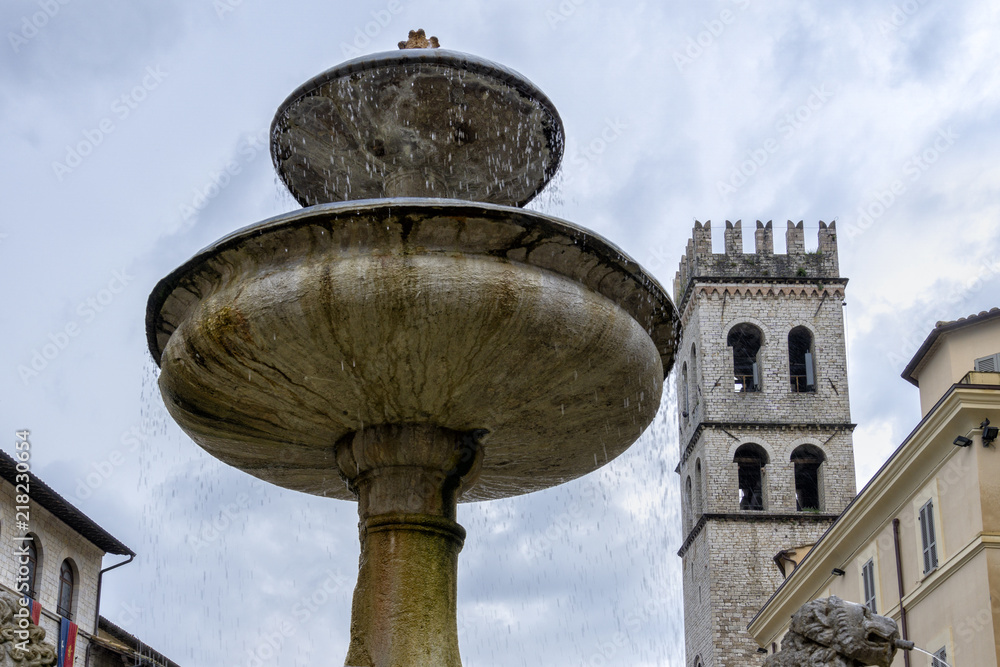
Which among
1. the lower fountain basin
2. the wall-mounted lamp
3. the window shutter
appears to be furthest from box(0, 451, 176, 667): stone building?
the lower fountain basin

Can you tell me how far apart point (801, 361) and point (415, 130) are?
46.7 meters

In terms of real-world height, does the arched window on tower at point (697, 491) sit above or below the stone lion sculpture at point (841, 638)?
above

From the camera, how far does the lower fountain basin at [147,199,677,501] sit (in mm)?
5398

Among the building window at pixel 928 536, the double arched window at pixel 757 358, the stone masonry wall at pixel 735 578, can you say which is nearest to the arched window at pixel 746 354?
the double arched window at pixel 757 358

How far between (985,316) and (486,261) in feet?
59.8

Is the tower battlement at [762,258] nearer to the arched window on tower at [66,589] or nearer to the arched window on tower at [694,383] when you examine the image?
the arched window on tower at [694,383]

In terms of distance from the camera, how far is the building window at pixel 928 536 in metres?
19.0

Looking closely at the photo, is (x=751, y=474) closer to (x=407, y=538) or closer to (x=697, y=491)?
(x=697, y=491)

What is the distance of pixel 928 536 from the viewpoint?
19234 millimetres

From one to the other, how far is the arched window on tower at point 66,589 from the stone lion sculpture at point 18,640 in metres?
21.3

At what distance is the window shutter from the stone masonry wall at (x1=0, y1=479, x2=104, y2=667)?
53.1ft

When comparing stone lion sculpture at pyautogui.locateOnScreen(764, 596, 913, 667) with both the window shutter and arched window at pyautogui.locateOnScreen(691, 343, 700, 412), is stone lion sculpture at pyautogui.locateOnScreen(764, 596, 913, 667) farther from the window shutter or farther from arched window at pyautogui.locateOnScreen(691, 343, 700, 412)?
arched window at pyautogui.locateOnScreen(691, 343, 700, 412)

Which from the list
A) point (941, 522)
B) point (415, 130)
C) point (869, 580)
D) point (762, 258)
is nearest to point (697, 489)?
point (762, 258)

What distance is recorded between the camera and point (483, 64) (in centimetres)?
690
